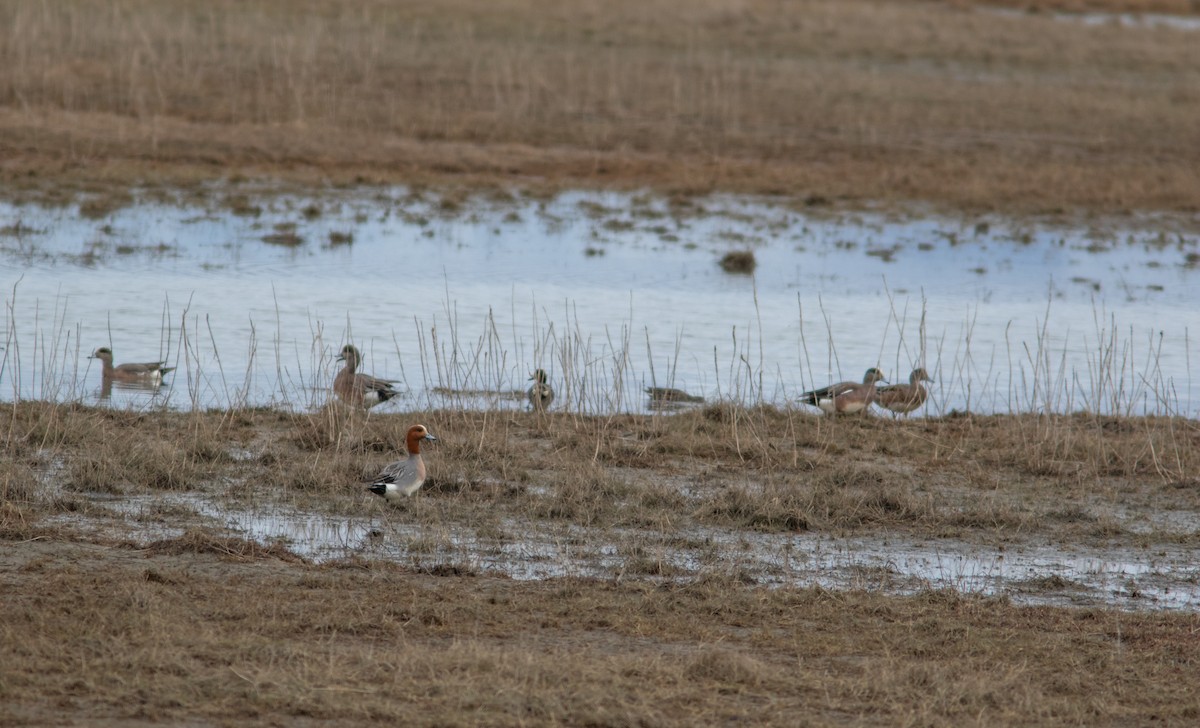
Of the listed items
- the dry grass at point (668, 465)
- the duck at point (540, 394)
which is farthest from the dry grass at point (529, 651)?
the duck at point (540, 394)

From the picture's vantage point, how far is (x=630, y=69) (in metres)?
28.3

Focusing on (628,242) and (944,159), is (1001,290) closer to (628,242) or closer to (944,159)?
(628,242)

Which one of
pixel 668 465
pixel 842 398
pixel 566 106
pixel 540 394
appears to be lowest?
pixel 668 465

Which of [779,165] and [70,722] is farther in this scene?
[779,165]

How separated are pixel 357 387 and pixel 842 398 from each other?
3.24 meters

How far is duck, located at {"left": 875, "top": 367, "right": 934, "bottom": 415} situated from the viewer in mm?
10461

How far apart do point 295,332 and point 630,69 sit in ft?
56.6

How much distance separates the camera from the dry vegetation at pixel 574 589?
16.3ft

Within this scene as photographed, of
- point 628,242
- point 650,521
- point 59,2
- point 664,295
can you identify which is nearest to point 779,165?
point 628,242

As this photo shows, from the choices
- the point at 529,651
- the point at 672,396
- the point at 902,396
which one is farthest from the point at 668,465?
the point at 529,651

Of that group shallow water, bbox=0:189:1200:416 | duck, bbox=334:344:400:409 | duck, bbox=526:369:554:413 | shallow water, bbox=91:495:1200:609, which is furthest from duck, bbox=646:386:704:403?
shallow water, bbox=91:495:1200:609

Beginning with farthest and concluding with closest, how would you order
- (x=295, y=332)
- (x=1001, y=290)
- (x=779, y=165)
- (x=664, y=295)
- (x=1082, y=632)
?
(x=779, y=165), (x=1001, y=290), (x=664, y=295), (x=295, y=332), (x=1082, y=632)

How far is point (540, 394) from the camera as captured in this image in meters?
9.75

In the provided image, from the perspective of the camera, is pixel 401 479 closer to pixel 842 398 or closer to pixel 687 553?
pixel 687 553
